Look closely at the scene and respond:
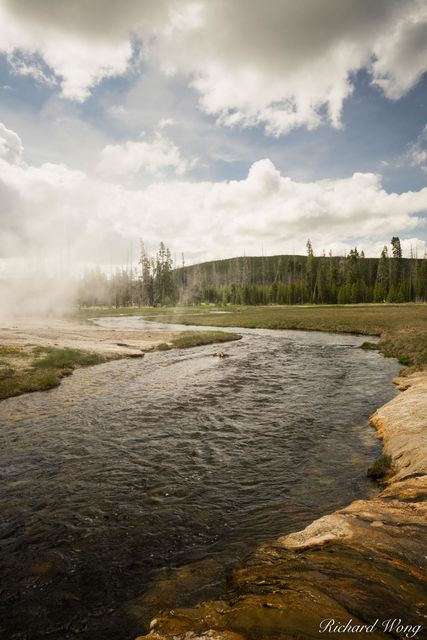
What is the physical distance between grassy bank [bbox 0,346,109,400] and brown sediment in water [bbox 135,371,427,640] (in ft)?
59.1

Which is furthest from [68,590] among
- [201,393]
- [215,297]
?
[215,297]

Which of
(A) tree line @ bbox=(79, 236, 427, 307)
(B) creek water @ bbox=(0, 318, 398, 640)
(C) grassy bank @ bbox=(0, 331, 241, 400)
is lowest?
(B) creek water @ bbox=(0, 318, 398, 640)

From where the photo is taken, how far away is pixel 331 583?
495 cm

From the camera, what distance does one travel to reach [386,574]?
5.05 meters

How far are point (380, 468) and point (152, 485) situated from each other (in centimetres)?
690

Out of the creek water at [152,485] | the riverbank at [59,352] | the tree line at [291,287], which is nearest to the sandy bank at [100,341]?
the riverbank at [59,352]

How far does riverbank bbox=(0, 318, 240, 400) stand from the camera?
21.4 m

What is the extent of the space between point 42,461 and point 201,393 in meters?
9.82

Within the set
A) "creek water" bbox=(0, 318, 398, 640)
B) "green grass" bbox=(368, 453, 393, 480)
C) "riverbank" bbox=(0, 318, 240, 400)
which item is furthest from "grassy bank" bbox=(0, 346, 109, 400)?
"green grass" bbox=(368, 453, 393, 480)

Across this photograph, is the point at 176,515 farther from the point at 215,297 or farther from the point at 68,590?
the point at 215,297

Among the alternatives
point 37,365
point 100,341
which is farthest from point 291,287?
point 37,365

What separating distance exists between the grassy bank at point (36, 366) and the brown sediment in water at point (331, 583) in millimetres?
18027

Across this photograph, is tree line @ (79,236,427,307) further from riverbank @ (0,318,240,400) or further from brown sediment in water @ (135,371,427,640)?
brown sediment in water @ (135,371,427,640)

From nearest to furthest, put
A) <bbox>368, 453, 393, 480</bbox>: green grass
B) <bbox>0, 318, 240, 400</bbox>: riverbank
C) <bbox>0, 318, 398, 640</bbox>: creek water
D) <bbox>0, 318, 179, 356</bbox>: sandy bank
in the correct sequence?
1. <bbox>0, 318, 398, 640</bbox>: creek water
2. <bbox>368, 453, 393, 480</bbox>: green grass
3. <bbox>0, 318, 240, 400</bbox>: riverbank
4. <bbox>0, 318, 179, 356</bbox>: sandy bank
